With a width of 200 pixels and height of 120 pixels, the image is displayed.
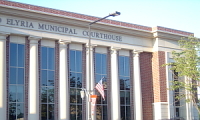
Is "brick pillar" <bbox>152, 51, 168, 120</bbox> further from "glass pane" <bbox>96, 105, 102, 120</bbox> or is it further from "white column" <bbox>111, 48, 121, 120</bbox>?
"glass pane" <bbox>96, 105, 102, 120</bbox>

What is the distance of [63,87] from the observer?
114ft

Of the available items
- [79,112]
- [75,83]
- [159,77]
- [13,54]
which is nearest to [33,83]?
[13,54]

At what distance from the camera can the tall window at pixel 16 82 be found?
3209 centimetres

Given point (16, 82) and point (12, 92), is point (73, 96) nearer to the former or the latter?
point (16, 82)

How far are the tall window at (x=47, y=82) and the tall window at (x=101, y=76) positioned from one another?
5121 mm

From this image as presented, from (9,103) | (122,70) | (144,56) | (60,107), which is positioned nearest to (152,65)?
(144,56)

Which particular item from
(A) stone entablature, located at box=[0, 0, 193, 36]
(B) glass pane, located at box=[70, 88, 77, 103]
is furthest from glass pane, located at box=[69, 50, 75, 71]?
(A) stone entablature, located at box=[0, 0, 193, 36]

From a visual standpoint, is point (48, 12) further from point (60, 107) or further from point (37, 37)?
point (60, 107)

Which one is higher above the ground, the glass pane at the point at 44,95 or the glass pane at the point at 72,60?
the glass pane at the point at 72,60

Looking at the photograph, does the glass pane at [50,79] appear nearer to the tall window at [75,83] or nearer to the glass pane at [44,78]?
the glass pane at [44,78]

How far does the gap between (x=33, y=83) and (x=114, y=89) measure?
920cm

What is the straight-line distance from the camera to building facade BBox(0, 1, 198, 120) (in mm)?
32625

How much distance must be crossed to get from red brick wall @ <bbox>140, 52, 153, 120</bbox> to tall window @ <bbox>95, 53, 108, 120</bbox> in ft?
16.5

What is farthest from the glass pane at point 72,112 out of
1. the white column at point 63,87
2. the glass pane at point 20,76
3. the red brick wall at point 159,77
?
the red brick wall at point 159,77
